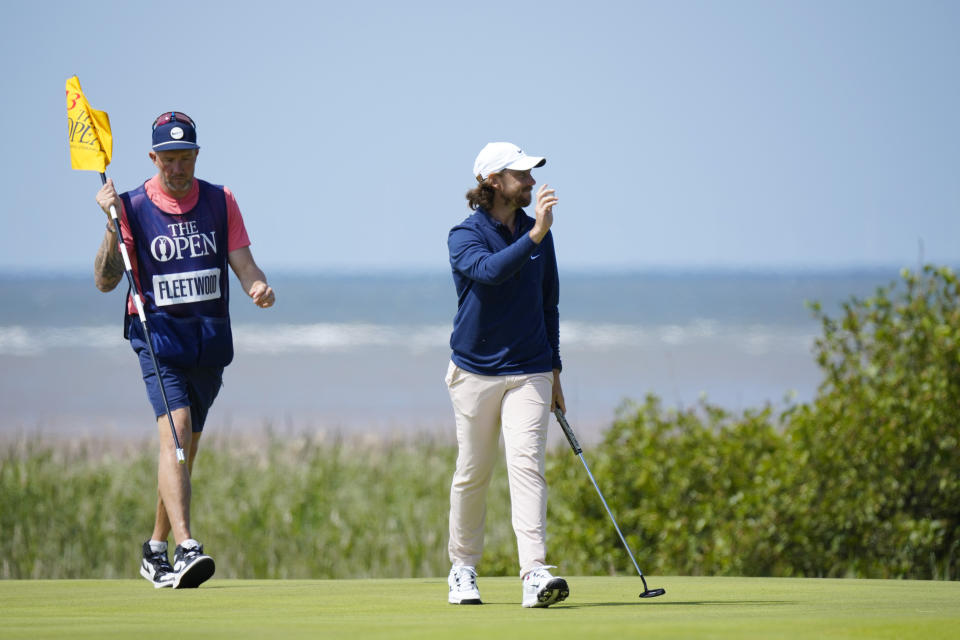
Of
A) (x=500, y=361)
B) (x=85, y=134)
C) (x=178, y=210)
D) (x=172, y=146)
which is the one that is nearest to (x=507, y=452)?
(x=500, y=361)

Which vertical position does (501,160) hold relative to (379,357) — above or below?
above

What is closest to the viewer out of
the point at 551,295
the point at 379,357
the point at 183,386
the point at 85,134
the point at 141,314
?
the point at 551,295

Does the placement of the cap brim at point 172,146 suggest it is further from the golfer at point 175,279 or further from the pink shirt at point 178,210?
the pink shirt at point 178,210

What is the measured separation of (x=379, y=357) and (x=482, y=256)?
3466 centimetres

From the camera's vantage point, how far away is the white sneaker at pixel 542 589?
520cm

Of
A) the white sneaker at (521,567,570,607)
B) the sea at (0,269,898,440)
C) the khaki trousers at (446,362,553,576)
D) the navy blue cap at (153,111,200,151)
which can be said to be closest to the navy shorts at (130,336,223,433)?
the navy blue cap at (153,111,200,151)

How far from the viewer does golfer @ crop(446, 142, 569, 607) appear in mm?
5504

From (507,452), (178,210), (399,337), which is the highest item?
(178,210)

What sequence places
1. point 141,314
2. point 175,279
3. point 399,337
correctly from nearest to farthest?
point 141,314 → point 175,279 → point 399,337

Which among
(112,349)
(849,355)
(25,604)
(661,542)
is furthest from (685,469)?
(112,349)

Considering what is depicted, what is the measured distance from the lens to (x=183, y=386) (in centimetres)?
645

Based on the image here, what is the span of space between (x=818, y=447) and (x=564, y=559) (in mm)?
1852

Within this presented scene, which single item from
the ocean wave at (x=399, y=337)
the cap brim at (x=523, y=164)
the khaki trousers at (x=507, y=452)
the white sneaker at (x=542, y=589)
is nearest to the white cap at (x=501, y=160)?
Result: the cap brim at (x=523, y=164)

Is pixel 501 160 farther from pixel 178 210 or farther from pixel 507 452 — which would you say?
pixel 178 210
